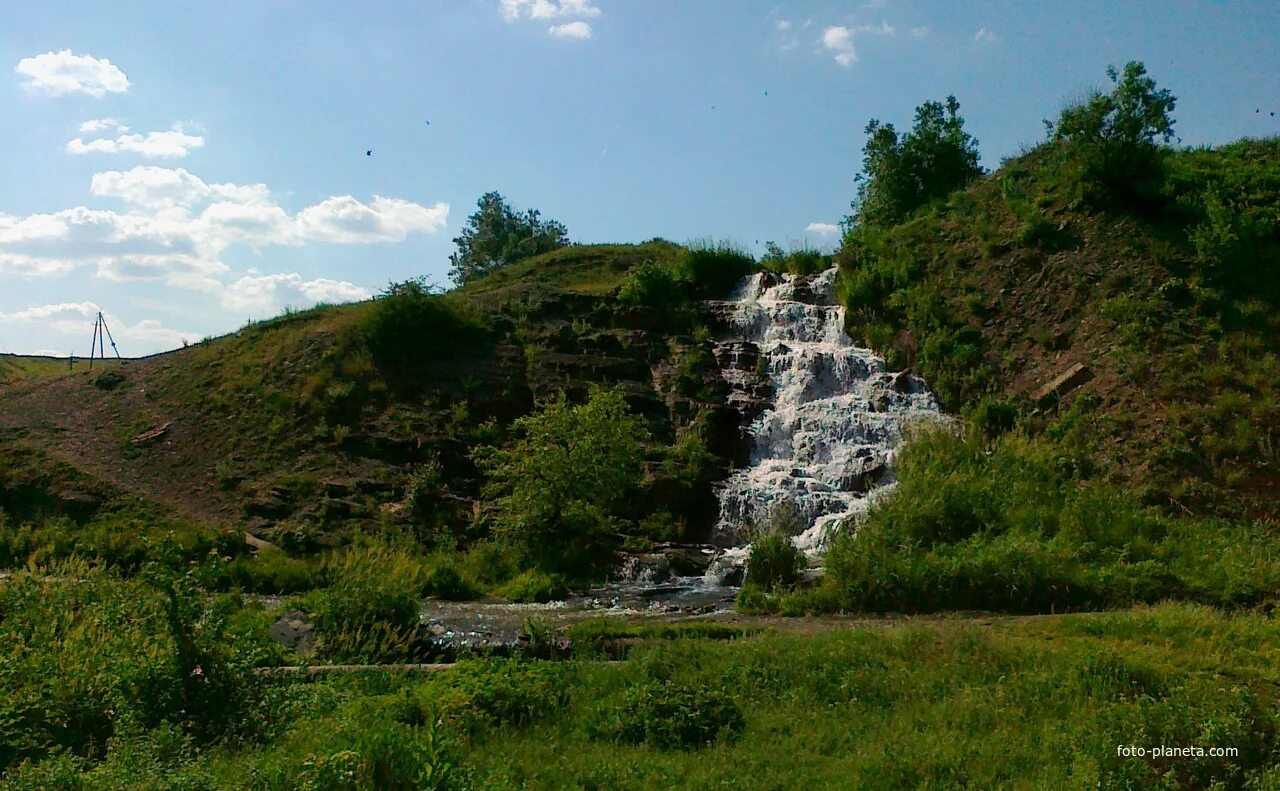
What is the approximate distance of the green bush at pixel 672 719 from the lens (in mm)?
7695

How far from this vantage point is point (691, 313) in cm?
2828

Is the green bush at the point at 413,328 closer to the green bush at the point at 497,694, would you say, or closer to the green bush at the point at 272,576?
the green bush at the point at 272,576

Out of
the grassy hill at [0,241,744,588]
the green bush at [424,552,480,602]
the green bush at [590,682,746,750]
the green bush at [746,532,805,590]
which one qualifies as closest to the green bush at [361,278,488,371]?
the grassy hill at [0,241,744,588]

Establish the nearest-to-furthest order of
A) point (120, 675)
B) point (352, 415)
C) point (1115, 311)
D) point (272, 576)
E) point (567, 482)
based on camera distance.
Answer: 1. point (120, 675)
2. point (272, 576)
3. point (567, 482)
4. point (1115, 311)
5. point (352, 415)

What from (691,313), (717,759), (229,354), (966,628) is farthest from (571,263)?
(717,759)

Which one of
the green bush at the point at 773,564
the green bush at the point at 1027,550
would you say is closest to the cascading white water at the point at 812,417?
the green bush at the point at 1027,550

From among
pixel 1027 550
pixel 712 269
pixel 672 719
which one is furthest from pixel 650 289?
pixel 672 719

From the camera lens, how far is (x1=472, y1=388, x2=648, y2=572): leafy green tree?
18406mm

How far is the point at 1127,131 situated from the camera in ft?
83.8

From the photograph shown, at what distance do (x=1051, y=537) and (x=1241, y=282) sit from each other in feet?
34.2

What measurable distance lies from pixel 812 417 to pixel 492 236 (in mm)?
38430

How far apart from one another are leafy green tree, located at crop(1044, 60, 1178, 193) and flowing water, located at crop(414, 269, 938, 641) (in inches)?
303

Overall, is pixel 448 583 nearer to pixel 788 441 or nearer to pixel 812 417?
pixel 788 441

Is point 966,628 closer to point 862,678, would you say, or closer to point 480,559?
point 862,678
